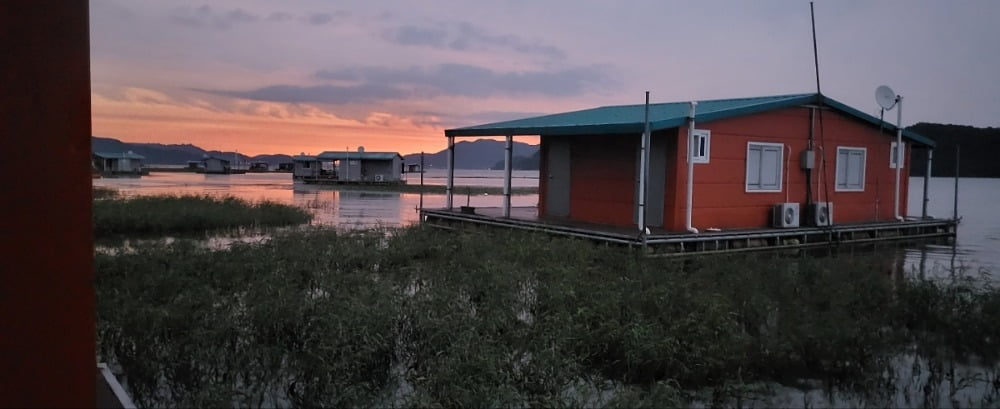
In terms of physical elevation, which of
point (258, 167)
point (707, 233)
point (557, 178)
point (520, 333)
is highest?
point (557, 178)

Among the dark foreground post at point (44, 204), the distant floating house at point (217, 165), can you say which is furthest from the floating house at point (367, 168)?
the dark foreground post at point (44, 204)

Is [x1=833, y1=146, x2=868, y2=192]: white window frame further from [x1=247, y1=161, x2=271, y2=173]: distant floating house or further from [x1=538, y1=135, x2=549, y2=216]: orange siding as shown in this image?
[x1=247, y1=161, x2=271, y2=173]: distant floating house

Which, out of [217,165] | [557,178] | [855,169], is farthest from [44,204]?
[217,165]

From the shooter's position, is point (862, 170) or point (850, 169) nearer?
point (850, 169)

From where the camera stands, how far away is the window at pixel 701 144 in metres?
15.6

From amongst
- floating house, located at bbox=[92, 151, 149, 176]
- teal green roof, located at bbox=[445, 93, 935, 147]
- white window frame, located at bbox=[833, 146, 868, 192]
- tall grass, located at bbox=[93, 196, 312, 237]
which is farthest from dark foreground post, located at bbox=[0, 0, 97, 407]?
floating house, located at bbox=[92, 151, 149, 176]

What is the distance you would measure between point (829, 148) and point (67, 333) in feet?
60.4

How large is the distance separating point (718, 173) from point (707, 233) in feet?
5.65

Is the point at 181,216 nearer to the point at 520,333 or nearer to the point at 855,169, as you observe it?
the point at 520,333

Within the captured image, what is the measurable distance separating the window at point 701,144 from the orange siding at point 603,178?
1.26 m

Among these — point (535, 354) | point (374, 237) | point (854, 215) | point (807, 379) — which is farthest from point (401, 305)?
point (854, 215)

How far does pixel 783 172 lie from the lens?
1758 cm

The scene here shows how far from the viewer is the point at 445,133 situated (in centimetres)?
2025

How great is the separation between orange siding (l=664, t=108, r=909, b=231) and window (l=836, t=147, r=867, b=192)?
0.17 meters
